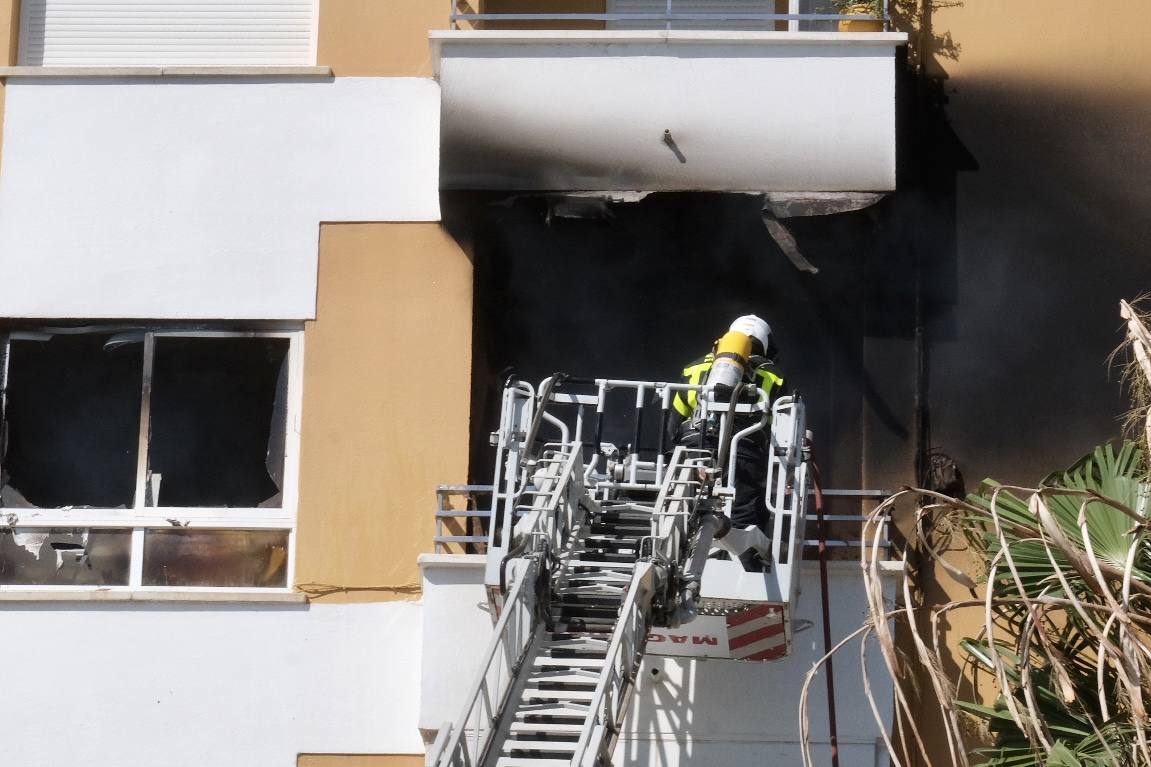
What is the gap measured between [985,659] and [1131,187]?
4.39 meters

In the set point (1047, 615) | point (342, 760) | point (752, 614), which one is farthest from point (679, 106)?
point (342, 760)

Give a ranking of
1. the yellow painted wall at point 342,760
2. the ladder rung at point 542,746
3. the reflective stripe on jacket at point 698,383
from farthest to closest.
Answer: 1. the yellow painted wall at point 342,760
2. the reflective stripe on jacket at point 698,383
3. the ladder rung at point 542,746

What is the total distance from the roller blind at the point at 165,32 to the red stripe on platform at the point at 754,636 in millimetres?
5559

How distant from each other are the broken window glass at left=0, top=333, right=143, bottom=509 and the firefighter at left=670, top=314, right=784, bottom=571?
4.47 meters

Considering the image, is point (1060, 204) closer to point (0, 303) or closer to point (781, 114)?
point (781, 114)

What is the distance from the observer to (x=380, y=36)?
1241 centimetres

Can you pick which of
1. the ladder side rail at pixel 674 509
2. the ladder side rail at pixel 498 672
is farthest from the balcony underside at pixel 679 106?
the ladder side rail at pixel 498 672

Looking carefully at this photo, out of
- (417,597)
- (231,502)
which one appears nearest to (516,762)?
(417,597)

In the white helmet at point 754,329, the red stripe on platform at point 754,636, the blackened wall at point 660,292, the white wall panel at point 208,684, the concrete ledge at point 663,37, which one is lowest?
the white wall panel at point 208,684

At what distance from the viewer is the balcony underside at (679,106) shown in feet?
38.1

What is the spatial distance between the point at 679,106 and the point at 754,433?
2801 mm

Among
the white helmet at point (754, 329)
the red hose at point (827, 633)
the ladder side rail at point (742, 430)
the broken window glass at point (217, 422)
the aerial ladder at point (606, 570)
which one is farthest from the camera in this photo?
the broken window glass at point (217, 422)

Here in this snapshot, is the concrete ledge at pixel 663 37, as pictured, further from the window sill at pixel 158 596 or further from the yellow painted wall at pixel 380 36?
the window sill at pixel 158 596

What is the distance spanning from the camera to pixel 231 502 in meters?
12.1
